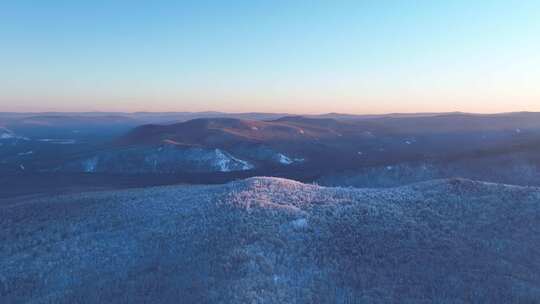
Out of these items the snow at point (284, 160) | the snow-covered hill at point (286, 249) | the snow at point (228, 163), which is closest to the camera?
the snow-covered hill at point (286, 249)

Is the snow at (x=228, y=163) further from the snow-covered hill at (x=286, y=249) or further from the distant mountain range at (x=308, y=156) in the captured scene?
the snow-covered hill at (x=286, y=249)

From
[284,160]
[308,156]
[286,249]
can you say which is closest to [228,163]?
[284,160]

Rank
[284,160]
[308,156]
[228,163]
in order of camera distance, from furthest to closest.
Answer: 1. [308,156]
2. [284,160]
3. [228,163]

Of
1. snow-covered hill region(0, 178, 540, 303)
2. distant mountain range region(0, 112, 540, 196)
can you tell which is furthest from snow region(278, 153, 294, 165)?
snow-covered hill region(0, 178, 540, 303)

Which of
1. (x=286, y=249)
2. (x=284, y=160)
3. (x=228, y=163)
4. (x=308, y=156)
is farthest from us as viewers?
(x=308, y=156)

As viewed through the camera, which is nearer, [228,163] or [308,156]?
[228,163]

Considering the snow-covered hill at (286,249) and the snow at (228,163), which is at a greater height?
the snow-covered hill at (286,249)

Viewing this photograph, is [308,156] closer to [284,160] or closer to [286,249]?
[284,160]

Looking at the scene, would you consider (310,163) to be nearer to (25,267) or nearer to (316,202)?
(316,202)

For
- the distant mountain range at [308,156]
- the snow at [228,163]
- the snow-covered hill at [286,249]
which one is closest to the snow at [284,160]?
the distant mountain range at [308,156]
